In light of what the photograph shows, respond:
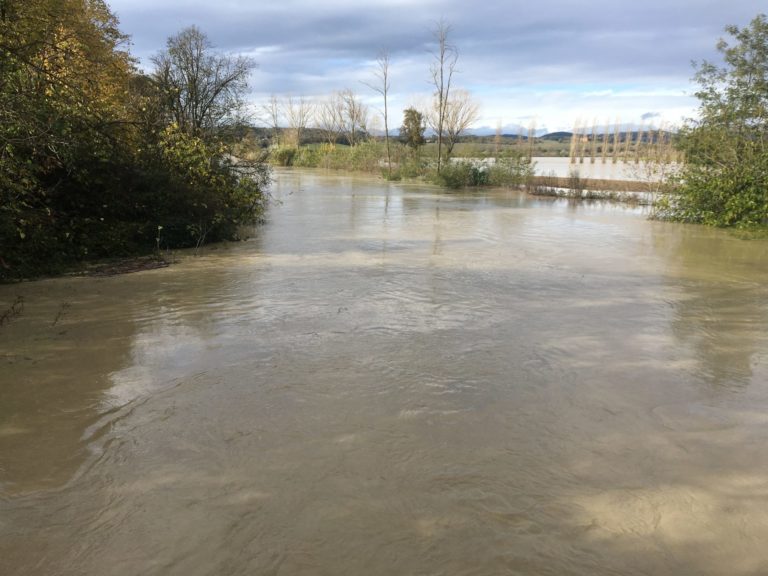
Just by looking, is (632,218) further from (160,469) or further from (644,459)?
(160,469)

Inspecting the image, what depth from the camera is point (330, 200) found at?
79.3 feet

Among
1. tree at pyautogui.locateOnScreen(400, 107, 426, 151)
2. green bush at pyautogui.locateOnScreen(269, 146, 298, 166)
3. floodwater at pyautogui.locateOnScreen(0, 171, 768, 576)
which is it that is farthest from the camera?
green bush at pyautogui.locateOnScreen(269, 146, 298, 166)

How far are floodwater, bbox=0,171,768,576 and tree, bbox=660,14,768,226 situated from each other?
790 cm

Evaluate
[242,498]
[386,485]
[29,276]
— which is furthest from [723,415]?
[29,276]

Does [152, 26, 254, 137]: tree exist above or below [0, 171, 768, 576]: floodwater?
above

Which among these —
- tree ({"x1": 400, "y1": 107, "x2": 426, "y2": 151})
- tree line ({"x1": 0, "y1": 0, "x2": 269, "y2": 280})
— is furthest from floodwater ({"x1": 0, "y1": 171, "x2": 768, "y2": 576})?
tree ({"x1": 400, "y1": 107, "x2": 426, "y2": 151})

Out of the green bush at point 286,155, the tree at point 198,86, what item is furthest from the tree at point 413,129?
the tree at point 198,86

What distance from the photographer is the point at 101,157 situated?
1078cm

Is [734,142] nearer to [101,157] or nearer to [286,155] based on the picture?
[101,157]

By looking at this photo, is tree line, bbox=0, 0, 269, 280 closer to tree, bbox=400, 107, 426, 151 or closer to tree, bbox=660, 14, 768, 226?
tree, bbox=660, 14, 768, 226

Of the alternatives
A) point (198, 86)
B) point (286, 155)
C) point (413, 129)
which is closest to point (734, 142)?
point (198, 86)

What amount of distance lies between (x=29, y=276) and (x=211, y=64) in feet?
33.5

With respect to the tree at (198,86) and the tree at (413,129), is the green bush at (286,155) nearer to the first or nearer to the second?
the tree at (413,129)

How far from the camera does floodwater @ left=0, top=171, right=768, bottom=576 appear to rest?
3.25 m
